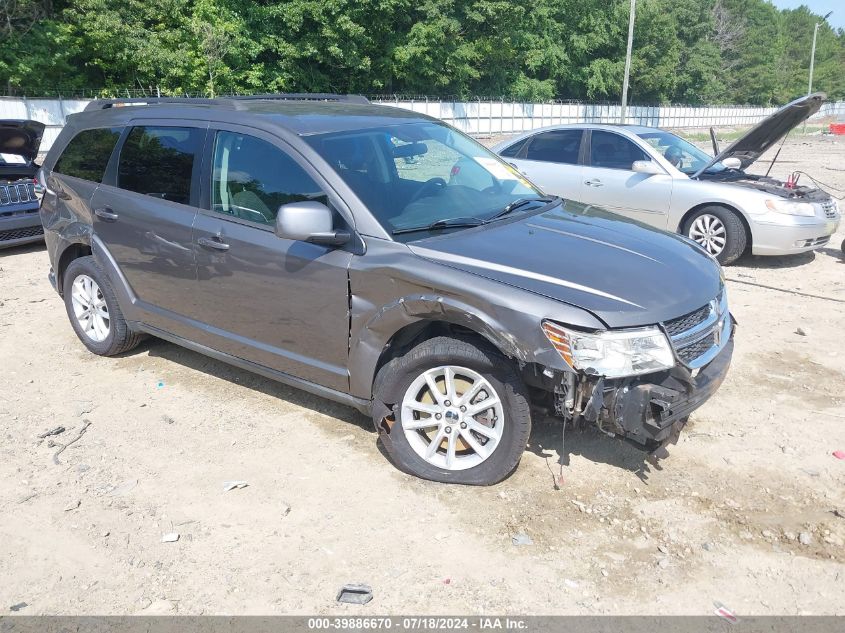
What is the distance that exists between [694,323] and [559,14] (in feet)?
194

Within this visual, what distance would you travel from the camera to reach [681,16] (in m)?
71.2

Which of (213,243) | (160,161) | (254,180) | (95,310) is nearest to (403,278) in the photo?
(254,180)

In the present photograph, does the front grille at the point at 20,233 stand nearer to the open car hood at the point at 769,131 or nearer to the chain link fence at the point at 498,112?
the chain link fence at the point at 498,112

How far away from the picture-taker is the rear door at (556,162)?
375 inches

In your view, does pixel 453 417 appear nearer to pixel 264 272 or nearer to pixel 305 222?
pixel 305 222

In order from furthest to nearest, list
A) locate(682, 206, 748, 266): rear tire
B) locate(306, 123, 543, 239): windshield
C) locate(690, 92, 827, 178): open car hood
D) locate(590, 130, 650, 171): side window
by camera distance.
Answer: locate(590, 130, 650, 171): side window < locate(682, 206, 748, 266): rear tire < locate(690, 92, 827, 178): open car hood < locate(306, 123, 543, 239): windshield

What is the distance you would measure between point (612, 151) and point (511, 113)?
1488 inches

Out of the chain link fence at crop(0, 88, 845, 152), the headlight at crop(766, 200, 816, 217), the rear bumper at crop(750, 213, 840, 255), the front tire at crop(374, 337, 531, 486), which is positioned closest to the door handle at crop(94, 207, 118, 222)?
the front tire at crop(374, 337, 531, 486)

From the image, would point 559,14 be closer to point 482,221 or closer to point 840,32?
point 482,221

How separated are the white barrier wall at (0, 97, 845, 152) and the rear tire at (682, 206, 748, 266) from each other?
547cm

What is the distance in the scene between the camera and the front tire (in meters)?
3.54

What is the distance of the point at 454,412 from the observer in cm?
370

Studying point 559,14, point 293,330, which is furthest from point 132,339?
point 559,14

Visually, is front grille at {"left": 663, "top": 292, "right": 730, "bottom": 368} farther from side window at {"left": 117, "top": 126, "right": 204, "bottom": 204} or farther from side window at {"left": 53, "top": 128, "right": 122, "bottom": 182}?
side window at {"left": 53, "top": 128, "right": 122, "bottom": 182}
